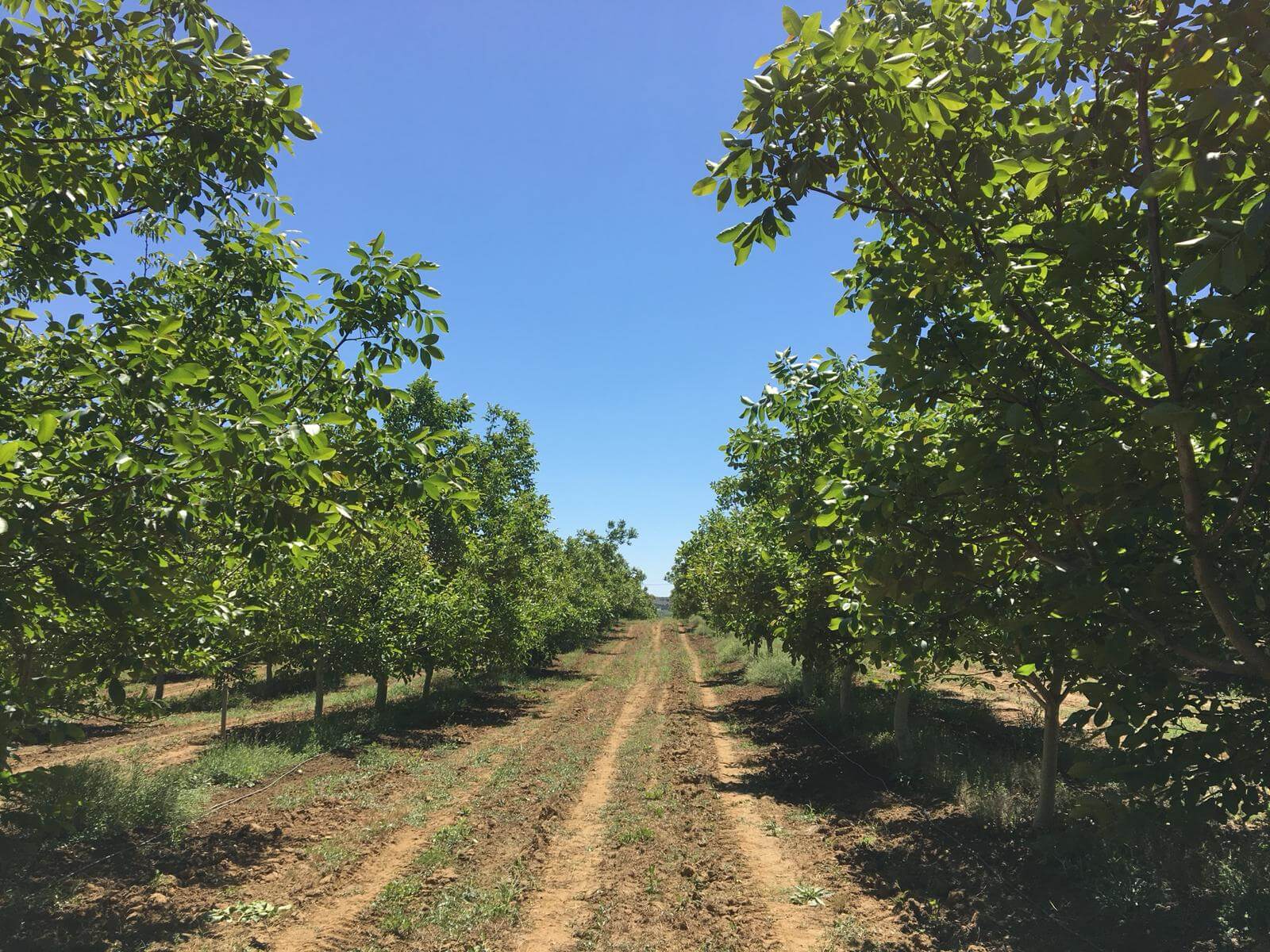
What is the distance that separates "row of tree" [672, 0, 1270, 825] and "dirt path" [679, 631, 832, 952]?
4.47 metres

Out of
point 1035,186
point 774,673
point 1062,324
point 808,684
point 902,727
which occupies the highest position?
point 1035,186

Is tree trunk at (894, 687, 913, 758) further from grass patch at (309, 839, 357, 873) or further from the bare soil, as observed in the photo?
grass patch at (309, 839, 357, 873)

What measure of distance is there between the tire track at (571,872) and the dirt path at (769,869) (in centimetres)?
210

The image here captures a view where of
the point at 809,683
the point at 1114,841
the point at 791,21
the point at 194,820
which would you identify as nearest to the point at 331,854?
the point at 194,820

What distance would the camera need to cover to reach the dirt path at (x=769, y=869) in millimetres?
6919

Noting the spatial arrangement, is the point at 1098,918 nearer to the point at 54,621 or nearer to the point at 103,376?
the point at 103,376

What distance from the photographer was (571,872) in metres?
8.54

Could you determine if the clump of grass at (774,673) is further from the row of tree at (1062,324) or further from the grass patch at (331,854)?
the row of tree at (1062,324)

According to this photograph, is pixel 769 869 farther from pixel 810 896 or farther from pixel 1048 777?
pixel 1048 777

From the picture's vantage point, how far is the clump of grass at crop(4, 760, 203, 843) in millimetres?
8633

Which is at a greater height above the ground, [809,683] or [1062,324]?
[1062,324]

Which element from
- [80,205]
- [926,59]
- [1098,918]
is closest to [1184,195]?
[926,59]

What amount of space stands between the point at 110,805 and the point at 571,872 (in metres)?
6.93

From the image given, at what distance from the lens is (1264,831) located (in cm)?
802
